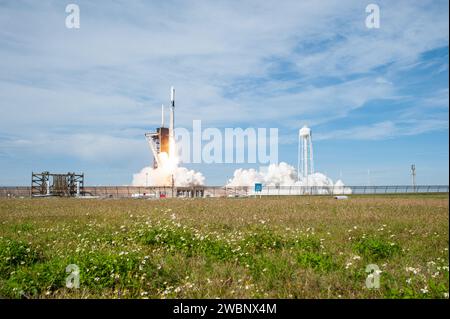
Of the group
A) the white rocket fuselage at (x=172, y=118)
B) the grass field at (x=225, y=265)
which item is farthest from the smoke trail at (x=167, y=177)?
the grass field at (x=225, y=265)

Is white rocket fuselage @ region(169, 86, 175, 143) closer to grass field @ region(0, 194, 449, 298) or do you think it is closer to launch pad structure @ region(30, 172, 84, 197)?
launch pad structure @ region(30, 172, 84, 197)

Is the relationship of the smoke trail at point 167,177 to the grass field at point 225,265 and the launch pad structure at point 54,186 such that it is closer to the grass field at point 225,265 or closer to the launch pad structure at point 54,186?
the launch pad structure at point 54,186

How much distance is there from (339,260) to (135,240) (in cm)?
628

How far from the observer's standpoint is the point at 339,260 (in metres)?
10.2

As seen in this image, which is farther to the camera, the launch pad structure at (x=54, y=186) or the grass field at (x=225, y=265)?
the launch pad structure at (x=54, y=186)

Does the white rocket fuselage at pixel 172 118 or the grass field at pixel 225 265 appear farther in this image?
the white rocket fuselage at pixel 172 118

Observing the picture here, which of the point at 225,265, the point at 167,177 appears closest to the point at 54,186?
the point at 167,177

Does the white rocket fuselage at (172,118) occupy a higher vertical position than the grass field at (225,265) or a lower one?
higher

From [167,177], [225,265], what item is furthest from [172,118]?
[225,265]

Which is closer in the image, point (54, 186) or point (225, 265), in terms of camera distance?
point (225, 265)

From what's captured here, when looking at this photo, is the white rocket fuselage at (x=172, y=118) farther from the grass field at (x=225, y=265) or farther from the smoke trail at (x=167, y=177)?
the grass field at (x=225, y=265)

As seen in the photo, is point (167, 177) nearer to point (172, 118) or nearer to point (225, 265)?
point (172, 118)
